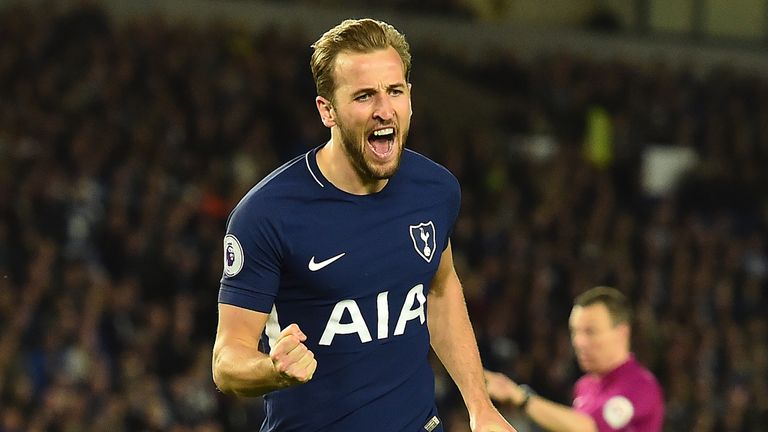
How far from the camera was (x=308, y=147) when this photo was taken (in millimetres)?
14227

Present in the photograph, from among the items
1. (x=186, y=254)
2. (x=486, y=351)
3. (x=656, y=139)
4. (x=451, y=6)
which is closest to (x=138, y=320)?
(x=186, y=254)

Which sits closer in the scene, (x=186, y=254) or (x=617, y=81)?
(x=186, y=254)

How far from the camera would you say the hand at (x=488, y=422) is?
12.7ft

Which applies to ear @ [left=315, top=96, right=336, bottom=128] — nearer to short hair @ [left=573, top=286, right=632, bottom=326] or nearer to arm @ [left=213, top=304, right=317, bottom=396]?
arm @ [left=213, top=304, right=317, bottom=396]

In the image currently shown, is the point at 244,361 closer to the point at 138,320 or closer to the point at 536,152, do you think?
the point at 138,320

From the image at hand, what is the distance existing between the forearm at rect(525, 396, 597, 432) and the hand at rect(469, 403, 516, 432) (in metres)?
1.74

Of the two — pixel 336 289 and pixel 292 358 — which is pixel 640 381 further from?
pixel 292 358

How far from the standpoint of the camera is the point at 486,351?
38.9 feet

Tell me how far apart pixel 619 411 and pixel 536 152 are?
11188mm

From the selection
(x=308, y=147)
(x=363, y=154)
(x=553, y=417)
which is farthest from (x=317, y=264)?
(x=308, y=147)

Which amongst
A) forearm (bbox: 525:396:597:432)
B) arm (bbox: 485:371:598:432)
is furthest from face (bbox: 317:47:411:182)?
forearm (bbox: 525:396:597:432)

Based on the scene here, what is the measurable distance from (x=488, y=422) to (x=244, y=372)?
2.56 feet

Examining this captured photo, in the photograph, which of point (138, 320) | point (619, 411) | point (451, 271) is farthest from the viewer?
point (138, 320)


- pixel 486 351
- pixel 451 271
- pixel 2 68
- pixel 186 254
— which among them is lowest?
pixel 486 351
